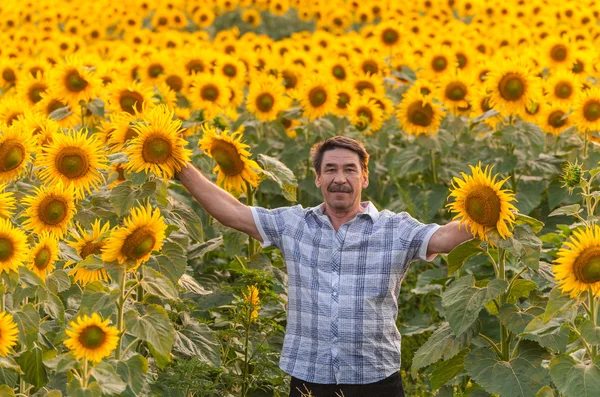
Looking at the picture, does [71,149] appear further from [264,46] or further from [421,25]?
[421,25]

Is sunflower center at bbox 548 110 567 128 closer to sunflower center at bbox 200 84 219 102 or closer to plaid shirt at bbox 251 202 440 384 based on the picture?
sunflower center at bbox 200 84 219 102

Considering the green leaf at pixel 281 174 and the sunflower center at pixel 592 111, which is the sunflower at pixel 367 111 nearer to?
the sunflower center at pixel 592 111

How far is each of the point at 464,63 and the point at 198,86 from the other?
2.32m

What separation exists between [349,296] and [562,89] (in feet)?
10.9

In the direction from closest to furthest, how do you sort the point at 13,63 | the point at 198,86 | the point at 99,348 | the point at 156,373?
the point at 99,348 → the point at 156,373 → the point at 198,86 → the point at 13,63

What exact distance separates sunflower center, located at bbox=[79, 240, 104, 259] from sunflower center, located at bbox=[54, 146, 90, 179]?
0.47 metres

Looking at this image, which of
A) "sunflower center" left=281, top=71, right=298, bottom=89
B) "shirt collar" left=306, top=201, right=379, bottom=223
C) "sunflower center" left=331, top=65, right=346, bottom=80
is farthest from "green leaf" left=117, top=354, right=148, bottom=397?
"sunflower center" left=331, top=65, right=346, bottom=80

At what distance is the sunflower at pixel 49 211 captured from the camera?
15.0 feet

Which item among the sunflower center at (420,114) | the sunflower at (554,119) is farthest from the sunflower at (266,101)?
the sunflower at (554,119)

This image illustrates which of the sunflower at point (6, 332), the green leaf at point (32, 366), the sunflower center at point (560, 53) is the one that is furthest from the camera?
the sunflower center at point (560, 53)

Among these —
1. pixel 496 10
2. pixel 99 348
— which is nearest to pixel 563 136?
pixel 99 348

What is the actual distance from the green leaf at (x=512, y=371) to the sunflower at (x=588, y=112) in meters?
2.63

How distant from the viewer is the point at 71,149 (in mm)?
4887

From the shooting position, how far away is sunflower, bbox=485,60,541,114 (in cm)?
702
